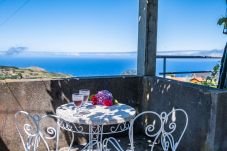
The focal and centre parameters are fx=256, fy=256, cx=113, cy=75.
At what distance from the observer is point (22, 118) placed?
130 inches

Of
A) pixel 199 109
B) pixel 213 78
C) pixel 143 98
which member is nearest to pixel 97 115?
pixel 199 109

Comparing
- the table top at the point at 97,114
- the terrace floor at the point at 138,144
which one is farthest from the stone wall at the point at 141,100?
the table top at the point at 97,114

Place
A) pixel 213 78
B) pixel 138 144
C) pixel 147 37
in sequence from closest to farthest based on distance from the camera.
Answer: pixel 138 144 → pixel 147 37 → pixel 213 78

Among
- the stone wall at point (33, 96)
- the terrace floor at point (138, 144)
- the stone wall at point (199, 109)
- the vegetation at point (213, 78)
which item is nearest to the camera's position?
the stone wall at point (199, 109)

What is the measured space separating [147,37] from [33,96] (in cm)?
191

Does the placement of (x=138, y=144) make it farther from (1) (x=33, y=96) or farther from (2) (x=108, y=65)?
(2) (x=108, y=65)

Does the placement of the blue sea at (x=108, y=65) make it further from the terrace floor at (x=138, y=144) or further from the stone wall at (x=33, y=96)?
the terrace floor at (x=138, y=144)

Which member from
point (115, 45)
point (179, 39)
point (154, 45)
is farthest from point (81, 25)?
point (154, 45)

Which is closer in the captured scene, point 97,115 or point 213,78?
point 97,115

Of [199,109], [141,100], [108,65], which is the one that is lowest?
[108,65]

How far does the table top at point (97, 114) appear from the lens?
Result: 226cm

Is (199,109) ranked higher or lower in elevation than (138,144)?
higher

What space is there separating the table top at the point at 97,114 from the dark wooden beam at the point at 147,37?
1.51 metres

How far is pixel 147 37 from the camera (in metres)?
4.00
